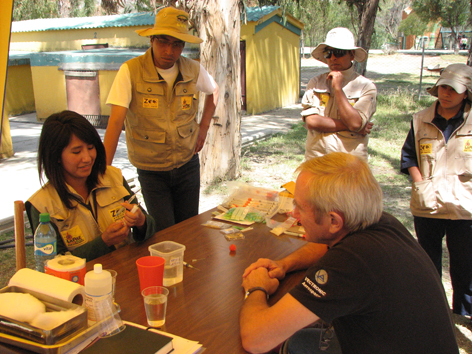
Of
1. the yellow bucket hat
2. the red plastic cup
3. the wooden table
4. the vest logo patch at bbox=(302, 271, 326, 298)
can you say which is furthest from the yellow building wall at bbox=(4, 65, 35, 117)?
the vest logo patch at bbox=(302, 271, 326, 298)

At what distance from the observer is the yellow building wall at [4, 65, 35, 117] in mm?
12875

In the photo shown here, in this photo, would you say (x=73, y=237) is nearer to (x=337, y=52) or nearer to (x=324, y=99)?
(x=324, y=99)

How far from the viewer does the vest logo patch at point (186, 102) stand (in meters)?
2.90

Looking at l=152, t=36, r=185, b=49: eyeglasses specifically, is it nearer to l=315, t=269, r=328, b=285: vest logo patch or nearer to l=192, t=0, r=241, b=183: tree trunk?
l=315, t=269, r=328, b=285: vest logo patch

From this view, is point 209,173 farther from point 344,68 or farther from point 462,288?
point 462,288

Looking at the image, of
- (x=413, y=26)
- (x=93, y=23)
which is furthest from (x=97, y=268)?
(x=413, y=26)

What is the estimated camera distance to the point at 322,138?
3.17 m

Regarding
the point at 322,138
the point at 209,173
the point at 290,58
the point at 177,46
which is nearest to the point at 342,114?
the point at 322,138

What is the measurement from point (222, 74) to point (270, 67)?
7934 mm

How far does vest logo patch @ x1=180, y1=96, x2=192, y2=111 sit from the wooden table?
2.65ft

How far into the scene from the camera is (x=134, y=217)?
213 cm

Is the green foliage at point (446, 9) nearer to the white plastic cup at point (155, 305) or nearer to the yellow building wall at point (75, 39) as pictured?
the yellow building wall at point (75, 39)

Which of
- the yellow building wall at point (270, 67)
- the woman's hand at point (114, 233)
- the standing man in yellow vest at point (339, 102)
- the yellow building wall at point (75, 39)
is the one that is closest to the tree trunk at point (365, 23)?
the yellow building wall at point (270, 67)

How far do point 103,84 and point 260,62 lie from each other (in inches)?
185
